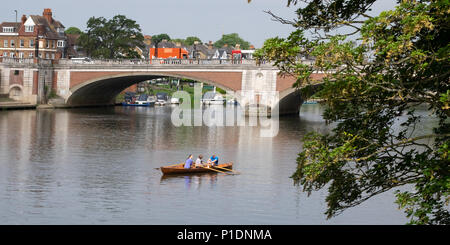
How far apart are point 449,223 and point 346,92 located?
3.67m

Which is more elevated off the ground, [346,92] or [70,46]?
[70,46]

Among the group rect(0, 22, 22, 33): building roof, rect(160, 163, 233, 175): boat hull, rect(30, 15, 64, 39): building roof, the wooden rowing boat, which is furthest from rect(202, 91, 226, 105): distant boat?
rect(160, 163, 233, 175): boat hull

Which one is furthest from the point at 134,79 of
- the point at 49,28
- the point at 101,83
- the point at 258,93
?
the point at 49,28

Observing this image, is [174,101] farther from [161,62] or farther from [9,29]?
[161,62]

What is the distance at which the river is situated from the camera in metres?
24.3

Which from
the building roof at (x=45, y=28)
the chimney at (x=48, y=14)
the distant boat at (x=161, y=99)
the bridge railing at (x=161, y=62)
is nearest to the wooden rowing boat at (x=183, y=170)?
the bridge railing at (x=161, y=62)

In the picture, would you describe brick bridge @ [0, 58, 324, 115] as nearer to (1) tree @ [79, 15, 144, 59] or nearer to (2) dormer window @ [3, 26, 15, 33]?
(1) tree @ [79, 15, 144, 59]

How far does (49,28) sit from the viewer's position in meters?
105

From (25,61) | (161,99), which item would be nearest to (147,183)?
(25,61)

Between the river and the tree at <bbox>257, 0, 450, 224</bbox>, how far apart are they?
425cm

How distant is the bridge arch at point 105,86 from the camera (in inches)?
2866

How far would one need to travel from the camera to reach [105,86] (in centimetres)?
8300

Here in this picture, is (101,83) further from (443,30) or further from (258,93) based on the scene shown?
(443,30)

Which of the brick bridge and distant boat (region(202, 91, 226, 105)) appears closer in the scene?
the brick bridge
